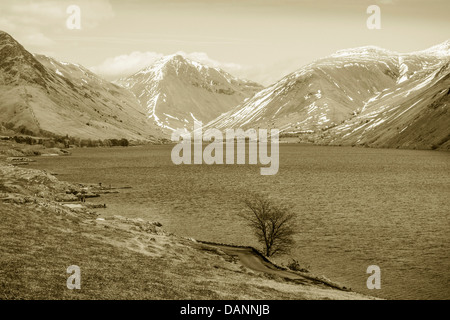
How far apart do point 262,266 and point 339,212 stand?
44048 millimetres

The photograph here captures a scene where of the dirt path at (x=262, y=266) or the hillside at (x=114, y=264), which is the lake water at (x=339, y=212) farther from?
the hillside at (x=114, y=264)

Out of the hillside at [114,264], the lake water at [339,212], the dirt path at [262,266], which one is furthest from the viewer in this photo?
the lake water at [339,212]

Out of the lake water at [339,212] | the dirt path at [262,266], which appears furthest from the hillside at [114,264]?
the lake water at [339,212]

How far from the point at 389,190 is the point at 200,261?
3369 inches

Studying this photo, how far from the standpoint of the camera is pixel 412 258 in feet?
202

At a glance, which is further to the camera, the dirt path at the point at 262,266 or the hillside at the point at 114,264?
the dirt path at the point at 262,266

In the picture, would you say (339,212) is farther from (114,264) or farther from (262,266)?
(114,264)

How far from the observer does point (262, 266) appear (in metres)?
53.2

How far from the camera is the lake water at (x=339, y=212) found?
5762cm

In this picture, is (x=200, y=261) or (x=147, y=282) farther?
(x=200, y=261)

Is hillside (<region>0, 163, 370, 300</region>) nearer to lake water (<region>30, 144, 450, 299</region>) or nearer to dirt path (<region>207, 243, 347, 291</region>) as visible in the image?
dirt path (<region>207, 243, 347, 291</region>)

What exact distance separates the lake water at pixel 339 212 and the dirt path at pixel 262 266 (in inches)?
197
